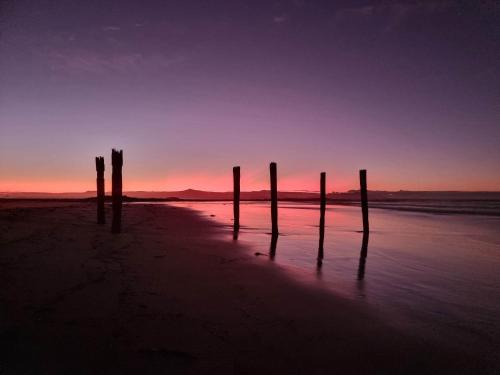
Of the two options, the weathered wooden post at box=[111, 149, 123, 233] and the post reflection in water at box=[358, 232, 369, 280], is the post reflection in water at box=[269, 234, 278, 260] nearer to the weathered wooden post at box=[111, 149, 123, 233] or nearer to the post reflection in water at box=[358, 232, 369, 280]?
the post reflection in water at box=[358, 232, 369, 280]

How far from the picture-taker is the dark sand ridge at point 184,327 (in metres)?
3.21

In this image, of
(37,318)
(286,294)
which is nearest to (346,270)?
(286,294)

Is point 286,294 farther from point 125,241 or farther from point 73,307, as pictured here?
point 125,241

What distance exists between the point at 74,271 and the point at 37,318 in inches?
89.4

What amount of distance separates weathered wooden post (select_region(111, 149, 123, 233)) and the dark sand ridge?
5.40 metres

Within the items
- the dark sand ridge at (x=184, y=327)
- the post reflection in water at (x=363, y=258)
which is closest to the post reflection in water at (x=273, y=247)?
the post reflection in water at (x=363, y=258)

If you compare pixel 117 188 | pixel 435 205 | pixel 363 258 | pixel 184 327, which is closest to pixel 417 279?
pixel 363 258

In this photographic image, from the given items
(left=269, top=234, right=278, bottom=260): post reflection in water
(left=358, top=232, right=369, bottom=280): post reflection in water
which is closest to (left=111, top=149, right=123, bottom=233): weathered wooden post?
(left=269, top=234, right=278, bottom=260): post reflection in water

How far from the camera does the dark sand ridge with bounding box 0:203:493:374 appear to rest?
3.21 m

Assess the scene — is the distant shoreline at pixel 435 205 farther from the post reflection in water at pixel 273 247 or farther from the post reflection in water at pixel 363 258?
the post reflection in water at pixel 273 247

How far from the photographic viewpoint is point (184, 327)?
400 cm

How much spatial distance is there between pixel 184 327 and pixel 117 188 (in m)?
9.73

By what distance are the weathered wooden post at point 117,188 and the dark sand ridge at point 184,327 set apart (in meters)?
5.40

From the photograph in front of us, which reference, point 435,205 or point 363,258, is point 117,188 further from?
point 435,205
